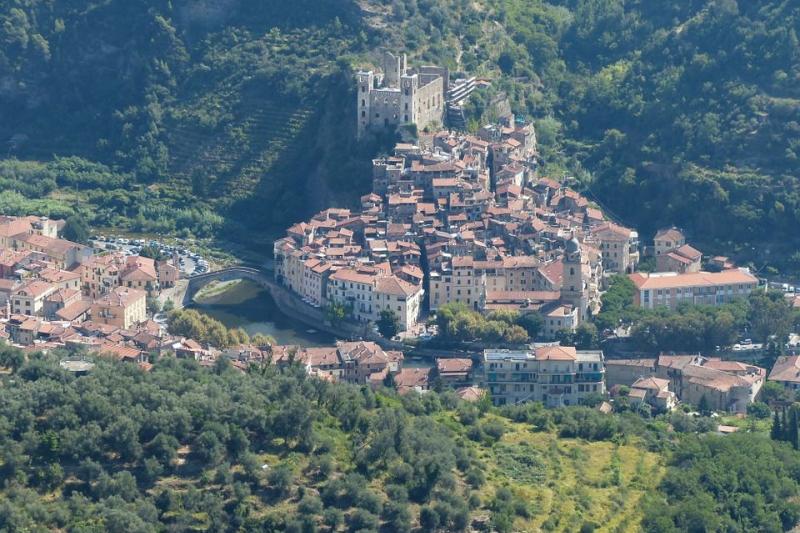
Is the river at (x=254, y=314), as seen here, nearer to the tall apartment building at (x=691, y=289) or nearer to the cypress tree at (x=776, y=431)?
the tall apartment building at (x=691, y=289)

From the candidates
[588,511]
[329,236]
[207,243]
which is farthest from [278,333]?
[588,511]

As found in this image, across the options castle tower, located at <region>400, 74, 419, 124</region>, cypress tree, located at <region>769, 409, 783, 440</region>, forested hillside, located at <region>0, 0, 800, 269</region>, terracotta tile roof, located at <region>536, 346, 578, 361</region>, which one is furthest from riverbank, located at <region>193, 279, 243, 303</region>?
cypress tree, located at <region>769, 409, 783, 440</region>

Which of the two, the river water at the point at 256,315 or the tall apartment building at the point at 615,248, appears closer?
the river water at the point at 256,315

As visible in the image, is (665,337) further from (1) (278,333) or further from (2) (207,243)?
(2) (207,243)

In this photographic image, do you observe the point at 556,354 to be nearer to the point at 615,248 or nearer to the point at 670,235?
the point at 615,248

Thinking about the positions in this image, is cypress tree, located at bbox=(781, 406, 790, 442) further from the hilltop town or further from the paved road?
the paved road

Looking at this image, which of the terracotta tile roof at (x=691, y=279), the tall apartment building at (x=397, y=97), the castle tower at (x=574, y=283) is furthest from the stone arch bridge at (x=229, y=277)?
the terracotta tile roof at (x=691, y=279)
